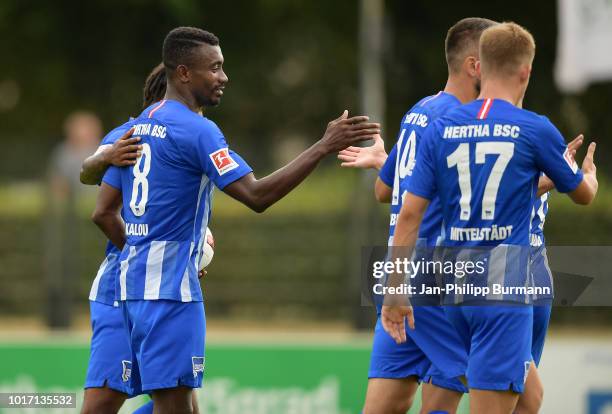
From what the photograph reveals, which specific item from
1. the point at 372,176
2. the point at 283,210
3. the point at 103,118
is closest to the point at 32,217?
the point at 283,210

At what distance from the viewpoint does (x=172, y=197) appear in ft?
20.2

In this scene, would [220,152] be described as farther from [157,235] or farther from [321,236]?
[321,236]

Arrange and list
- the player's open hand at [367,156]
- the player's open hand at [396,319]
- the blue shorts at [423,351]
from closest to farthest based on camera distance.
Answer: the player's open hand at [396,319] → the blue shorts at [423,351] → the player's open hand at [367,156]

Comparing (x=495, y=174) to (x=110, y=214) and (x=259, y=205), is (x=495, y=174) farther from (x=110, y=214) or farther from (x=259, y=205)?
(x=110, y=214)

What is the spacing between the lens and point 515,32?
5.77 meters

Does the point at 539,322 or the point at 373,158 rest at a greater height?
the point at 373,158

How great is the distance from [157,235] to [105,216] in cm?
49

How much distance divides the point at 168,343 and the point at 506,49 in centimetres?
220

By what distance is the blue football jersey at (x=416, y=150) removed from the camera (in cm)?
655

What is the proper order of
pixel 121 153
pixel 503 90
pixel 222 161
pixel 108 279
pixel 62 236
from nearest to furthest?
pixel 503 90 → pixel 222 161 → pixel 121 153 → pixel 108 279 → pixel 62 236

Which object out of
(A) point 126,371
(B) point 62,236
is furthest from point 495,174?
(B) point 62,236

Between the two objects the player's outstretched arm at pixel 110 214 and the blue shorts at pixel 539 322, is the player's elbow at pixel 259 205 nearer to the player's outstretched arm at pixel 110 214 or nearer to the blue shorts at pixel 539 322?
the player's outstretched arm at pixel 110 214

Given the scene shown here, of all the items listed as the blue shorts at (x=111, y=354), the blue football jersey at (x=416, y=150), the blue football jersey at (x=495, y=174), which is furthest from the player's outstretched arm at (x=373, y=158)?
the blue shorts at (x=111, y=354)

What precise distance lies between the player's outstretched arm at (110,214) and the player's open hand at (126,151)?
0.87ft
